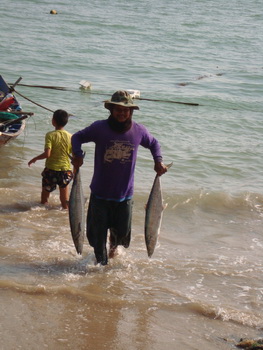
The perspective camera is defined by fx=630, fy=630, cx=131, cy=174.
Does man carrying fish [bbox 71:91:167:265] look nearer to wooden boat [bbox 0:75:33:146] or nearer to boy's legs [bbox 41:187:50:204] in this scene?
boy's legs [bbox 41:187:50:204]

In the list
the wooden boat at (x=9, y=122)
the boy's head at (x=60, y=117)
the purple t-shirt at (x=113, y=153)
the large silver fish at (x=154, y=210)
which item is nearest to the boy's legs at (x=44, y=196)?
the boy's head at (x=60, y=117)

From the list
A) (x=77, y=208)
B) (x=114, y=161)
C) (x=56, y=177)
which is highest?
(x=114, y=161)

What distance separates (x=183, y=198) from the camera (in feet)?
29.8

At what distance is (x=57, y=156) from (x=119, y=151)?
88.2 inches

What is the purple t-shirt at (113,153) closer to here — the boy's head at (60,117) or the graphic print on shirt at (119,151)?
the graphic print on shirt at (119,151)

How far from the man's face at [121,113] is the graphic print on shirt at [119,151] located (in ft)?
0.65

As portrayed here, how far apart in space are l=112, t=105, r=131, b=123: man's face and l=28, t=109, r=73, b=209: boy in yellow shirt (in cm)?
203

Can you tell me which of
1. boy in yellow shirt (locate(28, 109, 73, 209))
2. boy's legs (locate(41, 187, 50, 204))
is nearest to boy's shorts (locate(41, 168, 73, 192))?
boy in yellow shirt (locate(28, 109, 73, 209))

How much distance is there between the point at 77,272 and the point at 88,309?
0.81m

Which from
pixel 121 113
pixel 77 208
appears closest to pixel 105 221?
pixel 77 208

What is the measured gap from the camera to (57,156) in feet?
24.5

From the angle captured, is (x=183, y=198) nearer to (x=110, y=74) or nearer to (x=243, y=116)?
(x=243, y=116)

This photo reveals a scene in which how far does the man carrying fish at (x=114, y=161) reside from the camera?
5.31m

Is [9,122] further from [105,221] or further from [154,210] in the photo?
[154,210]
